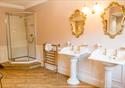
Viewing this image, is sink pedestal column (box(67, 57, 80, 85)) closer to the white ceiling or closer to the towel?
the towel

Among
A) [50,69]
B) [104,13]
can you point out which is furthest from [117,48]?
[50,69]

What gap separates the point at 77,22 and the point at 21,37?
2.67 m

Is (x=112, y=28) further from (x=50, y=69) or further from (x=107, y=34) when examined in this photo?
(x=50, y=69)

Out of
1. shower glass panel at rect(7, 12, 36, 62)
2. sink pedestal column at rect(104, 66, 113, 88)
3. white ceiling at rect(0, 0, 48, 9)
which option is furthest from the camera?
shower glass panel at rect(7, 12, 36, 62)

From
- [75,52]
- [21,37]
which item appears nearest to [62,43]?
[75,52]

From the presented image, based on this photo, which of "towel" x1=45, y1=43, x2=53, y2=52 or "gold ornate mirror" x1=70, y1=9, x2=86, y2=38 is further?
"towel" x1=45, y1=43, x2=53, y2=52

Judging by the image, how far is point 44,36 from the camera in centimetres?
486

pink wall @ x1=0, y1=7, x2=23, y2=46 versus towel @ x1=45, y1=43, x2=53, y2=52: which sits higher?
pink wall @ x1=0, y1=7, x2=23, y2=46

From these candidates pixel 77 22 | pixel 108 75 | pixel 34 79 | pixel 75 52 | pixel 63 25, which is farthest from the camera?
pixel 63 25

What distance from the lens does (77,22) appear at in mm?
3777

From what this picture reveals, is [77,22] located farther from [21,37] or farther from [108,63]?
[21,37]

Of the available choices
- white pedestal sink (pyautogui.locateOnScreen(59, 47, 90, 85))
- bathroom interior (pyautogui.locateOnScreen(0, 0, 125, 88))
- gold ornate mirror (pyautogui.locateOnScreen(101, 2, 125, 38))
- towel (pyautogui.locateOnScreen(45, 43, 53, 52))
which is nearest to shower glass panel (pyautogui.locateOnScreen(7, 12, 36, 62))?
bathroom interior (pyautogui.locateOnScreen(0, 0, 125, 88))

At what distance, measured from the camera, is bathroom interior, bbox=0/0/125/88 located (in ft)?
9.95

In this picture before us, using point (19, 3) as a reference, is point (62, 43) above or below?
below
